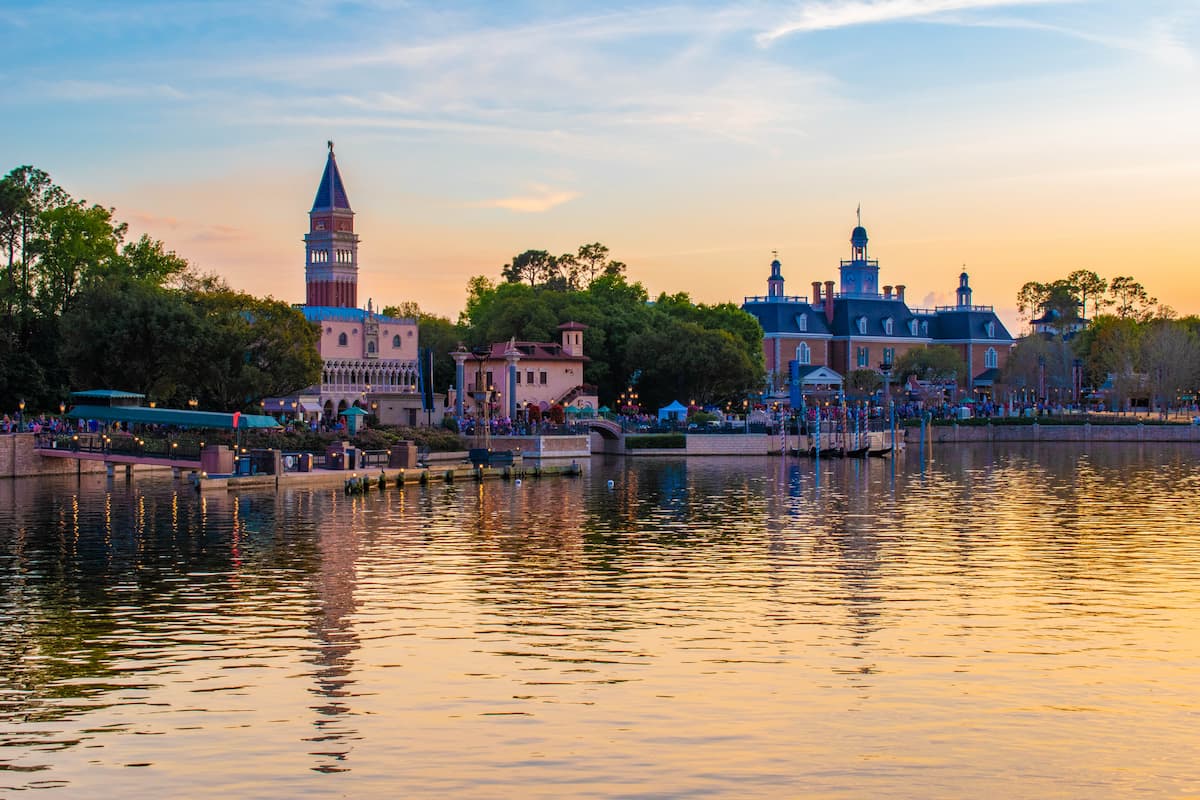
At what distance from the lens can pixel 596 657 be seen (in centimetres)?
2469

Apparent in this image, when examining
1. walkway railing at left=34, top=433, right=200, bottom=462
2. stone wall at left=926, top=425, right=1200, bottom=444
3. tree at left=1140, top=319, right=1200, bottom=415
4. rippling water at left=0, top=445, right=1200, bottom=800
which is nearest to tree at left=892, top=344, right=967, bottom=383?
tree at left=1140, top=319, right=1200, bottom=415

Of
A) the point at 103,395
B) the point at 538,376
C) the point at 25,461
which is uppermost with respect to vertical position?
the point at 538,376

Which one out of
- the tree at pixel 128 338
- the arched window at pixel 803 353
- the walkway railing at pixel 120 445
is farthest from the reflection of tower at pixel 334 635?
the arched window at pixel 803 353

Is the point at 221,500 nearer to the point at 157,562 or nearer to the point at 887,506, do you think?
the point at 157,562

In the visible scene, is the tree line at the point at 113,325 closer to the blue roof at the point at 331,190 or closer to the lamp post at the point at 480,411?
the lamp post at the point at 480,411

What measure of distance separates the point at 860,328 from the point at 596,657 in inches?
5241

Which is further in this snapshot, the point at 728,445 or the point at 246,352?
the point at 728,445

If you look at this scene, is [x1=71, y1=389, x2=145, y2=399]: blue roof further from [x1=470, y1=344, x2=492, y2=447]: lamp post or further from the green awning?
[x1=470, y1=344, x2=492, y2=447]: lamp post

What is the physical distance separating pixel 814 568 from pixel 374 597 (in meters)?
11.6

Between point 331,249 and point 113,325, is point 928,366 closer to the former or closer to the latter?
point 331,249

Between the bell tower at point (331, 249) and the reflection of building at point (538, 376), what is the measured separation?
1067 inches

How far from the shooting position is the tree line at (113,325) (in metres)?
76.8

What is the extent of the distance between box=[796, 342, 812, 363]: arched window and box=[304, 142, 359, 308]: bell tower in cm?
4606

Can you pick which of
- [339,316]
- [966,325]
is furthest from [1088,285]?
[339,316]
